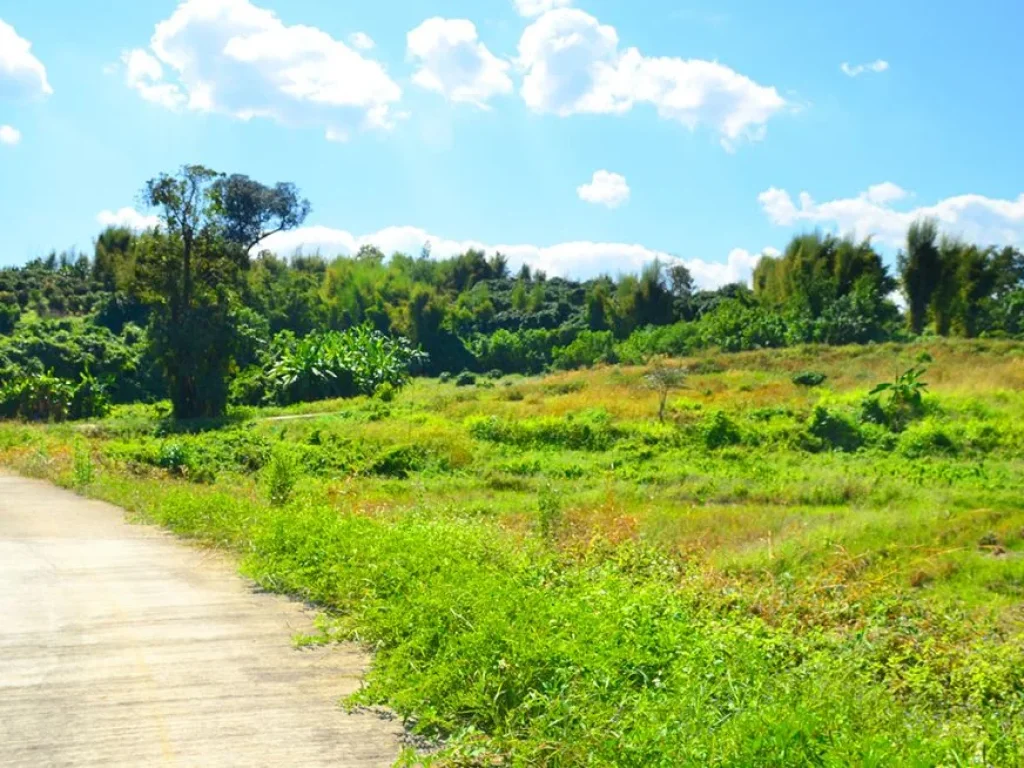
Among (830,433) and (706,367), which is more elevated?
(706,367)

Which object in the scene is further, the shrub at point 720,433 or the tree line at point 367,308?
the tree line at point 367,308

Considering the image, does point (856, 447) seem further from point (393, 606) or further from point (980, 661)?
point (393, 606)

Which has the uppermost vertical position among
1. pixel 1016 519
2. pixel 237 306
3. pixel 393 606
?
pixel 237 306

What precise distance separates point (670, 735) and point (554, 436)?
26283 millimetres

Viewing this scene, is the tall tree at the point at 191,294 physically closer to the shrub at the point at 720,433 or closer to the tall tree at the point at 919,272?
the shrub at the point at 720,433

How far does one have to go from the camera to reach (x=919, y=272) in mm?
54906

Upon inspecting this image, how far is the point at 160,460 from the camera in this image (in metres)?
23.5

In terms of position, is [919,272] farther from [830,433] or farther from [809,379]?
[830,433]

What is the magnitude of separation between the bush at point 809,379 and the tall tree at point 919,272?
18255mm

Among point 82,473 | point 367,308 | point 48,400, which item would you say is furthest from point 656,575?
point 367,308

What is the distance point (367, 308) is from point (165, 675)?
64.9m

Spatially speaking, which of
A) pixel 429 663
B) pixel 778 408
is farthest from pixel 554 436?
pixel 429 663

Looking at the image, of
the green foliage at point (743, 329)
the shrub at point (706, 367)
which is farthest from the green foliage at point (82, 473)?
the green foliage at point (743, 329)

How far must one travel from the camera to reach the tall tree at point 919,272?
53.8 metres
